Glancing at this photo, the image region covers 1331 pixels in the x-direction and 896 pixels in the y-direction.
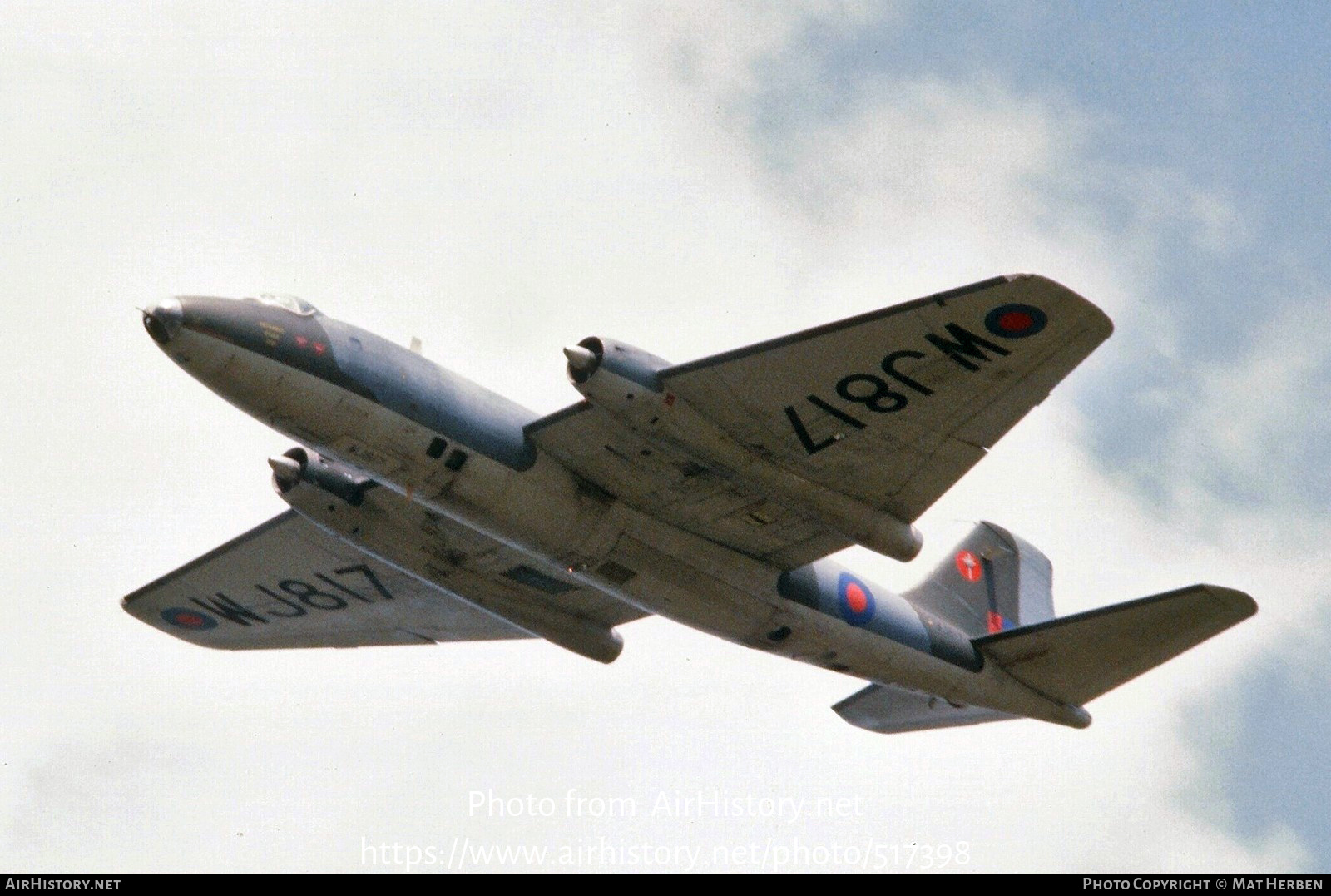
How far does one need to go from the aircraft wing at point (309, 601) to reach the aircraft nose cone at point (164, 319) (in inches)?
314

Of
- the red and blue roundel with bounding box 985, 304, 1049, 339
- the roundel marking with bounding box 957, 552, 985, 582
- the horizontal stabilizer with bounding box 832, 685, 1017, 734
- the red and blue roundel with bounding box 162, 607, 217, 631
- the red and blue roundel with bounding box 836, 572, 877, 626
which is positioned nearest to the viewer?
the red and blue roundel with bounding box 985, 304, 1049, 339

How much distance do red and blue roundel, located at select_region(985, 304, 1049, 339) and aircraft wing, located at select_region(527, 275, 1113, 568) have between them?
0.02 m

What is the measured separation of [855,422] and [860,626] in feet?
16.4

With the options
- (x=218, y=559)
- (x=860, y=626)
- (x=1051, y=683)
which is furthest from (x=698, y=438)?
(x=218, y=559)

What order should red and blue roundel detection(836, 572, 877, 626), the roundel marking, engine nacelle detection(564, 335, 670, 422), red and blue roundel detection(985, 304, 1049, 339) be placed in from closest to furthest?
1. red and blue roundel detection(985, 304, 1049, 339)
2. engine nacelle detection(564, 335, 670, 422)
3. red and blue roundel detection(836, 572, 877, 626)
4. the roundel marking

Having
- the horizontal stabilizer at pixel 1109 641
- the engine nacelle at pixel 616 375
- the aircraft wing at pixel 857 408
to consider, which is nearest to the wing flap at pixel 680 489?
the aircraft wing at pixel 857 408

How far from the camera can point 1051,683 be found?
2966 cm

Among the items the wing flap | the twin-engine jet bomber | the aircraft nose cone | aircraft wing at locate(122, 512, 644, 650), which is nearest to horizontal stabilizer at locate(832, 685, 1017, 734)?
the twin-engine jet bomber

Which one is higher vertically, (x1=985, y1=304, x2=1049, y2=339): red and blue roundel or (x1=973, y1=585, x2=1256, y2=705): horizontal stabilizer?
(x1=985, y1=304, x2=1049, y2=339): red and blue roundel

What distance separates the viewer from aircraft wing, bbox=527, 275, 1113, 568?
2250 centimetres

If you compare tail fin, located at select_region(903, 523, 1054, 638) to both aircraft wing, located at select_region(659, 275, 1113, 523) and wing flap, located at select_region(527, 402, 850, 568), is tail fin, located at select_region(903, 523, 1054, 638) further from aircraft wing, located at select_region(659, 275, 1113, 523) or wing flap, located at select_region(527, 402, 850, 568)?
aircraft wing, located at select_region(659, 275, 1113, 523)

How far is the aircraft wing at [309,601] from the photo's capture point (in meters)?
30.4
